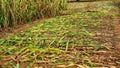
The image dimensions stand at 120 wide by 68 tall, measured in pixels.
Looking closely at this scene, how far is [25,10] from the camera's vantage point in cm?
450

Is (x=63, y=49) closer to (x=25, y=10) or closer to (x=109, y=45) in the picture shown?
(x=109, y=45)

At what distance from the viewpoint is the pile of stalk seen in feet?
13.1

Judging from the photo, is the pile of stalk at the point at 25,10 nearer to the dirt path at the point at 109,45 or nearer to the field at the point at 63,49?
the field at the point at 63,49

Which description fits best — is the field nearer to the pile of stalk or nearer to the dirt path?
the dirt path

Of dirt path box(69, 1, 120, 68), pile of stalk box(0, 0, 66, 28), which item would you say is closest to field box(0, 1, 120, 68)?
dirt path box(69, 1, 120, 68)

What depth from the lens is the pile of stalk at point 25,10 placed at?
3.98 m

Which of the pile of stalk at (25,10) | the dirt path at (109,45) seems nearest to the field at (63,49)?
the dirt path at (109,45)

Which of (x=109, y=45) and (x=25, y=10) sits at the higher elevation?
(x=25, y=10)

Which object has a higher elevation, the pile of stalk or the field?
the pile of stalk

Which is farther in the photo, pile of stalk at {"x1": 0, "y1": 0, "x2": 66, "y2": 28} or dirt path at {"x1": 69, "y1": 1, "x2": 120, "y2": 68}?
pile of stalk at {"x1": 0, "y1": 0, "x2": 66, "y2": 28}

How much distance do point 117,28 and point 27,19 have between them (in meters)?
1.66

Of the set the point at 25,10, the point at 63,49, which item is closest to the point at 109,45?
the point at 63,49

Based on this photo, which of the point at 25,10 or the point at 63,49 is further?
the point at 25,10

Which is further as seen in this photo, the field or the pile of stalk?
the pile of stalk
